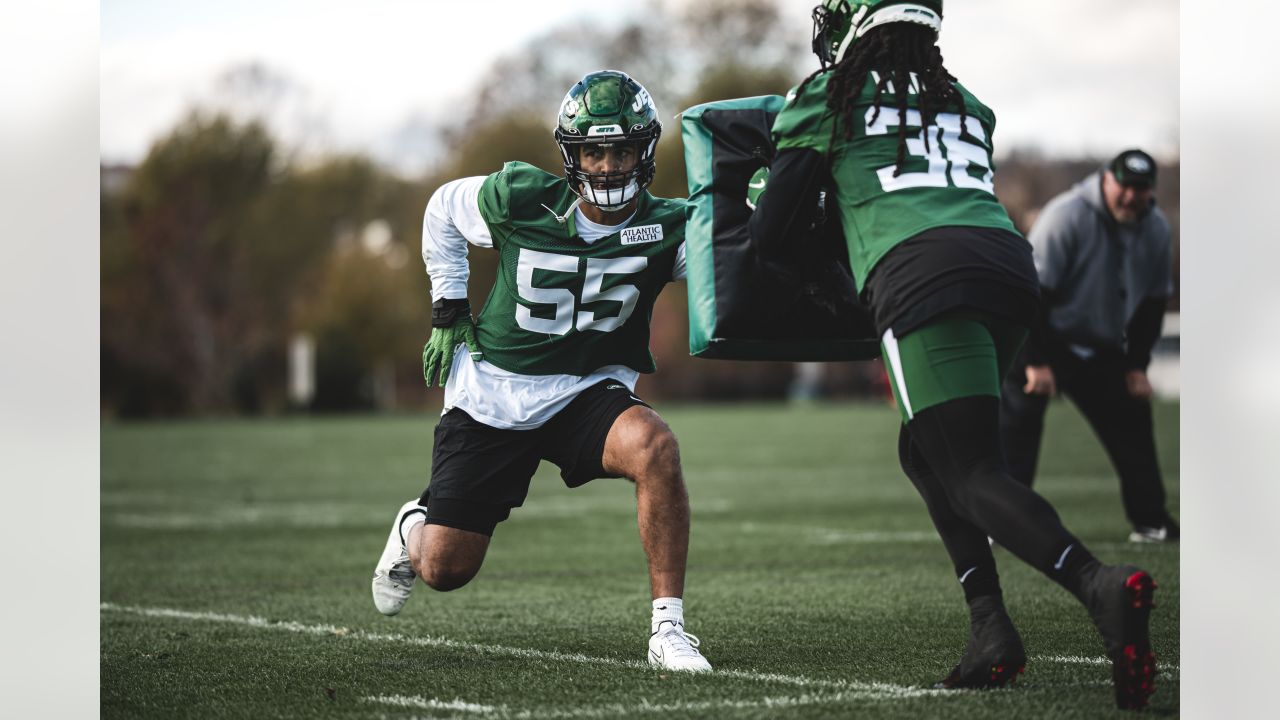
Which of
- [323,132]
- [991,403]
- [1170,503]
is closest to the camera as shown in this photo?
[991,403]

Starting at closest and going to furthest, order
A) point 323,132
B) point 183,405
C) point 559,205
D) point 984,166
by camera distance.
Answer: point 984,166
point 559,205
point 183,405
point 323,132

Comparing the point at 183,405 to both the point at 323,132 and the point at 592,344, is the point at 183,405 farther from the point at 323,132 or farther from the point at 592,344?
the point at 592,344

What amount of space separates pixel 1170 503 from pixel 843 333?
6.89m

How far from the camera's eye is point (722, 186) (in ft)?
14.8

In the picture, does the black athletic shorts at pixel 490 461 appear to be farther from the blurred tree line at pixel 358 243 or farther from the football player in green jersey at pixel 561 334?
the blurred tree line at pixel 358 243

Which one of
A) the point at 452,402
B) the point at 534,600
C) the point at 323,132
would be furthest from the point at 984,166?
the point at 323,132

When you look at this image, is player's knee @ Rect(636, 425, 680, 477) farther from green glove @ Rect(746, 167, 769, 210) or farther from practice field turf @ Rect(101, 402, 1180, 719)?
green glove @ Rect(746, 167, 769, 210)

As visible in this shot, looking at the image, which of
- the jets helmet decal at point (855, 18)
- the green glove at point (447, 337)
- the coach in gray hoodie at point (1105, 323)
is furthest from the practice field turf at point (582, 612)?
the jets helmet decal at point (855, 18)

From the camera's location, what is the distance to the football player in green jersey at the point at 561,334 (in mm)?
4773

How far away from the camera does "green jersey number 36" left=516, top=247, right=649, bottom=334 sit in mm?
4953

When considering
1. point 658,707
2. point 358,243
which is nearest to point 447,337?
point 658,707

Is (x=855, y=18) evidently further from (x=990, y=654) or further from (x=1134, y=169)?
(x=1134, y=169)
